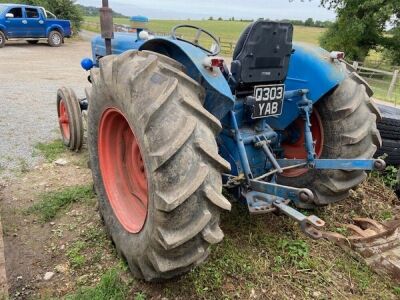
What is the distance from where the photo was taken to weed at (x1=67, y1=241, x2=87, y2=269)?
260cm

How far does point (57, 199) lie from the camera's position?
3355 millimetres

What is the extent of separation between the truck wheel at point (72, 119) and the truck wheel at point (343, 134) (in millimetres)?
2537

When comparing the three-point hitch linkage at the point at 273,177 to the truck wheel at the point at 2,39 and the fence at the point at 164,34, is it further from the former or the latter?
the truck wheel at the point at 2,39

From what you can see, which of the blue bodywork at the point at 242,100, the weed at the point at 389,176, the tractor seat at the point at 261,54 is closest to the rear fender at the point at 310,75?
the blue bodywork at the point at 242,100

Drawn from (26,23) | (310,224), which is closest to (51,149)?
(310,224)

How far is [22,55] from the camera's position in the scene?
14180mm

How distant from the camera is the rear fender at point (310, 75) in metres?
2.84

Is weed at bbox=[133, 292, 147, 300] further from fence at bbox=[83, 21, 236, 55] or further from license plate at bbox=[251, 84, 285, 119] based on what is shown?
fence at bbox=[83, 21, 236, 55]

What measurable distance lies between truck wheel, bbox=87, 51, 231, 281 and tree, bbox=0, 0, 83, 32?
2185 centimetres

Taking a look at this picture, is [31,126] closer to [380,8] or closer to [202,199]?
[202,199]

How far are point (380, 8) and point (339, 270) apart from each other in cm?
1985

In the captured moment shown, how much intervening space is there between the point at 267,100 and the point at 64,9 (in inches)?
874

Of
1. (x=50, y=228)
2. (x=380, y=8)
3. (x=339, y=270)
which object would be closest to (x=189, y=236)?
(x=339, y=270)

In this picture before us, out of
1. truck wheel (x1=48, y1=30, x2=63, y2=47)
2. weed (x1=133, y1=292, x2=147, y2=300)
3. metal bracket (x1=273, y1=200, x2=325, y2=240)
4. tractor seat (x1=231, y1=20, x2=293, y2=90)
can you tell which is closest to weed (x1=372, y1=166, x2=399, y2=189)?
tractor seat (x1=231, y1=20, x2=293, y2=90)
